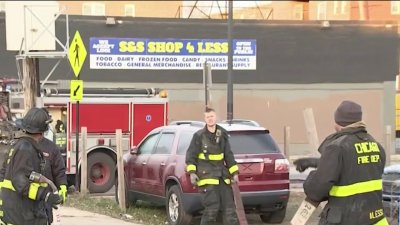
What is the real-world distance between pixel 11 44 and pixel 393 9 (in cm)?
2558

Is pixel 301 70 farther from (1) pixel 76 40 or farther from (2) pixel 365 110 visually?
(1) pixel 76 40

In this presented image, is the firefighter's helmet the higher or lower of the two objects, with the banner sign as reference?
lower

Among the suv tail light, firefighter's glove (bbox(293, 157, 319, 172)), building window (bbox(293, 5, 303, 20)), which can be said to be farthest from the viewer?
building window (bbox(293, 5, 303, 20))

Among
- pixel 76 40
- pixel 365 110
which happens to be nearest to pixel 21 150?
pixel 76 40

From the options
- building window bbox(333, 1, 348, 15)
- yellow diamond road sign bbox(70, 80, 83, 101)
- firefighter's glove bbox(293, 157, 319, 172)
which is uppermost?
building window bbox(333, 1, 348, 15)

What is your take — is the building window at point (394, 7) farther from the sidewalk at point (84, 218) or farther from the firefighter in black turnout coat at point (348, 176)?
the firefighter in black turnout coat at point (348, 176)

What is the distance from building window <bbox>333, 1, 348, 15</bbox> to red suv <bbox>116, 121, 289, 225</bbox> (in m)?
32.4

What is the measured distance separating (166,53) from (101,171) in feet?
31.5

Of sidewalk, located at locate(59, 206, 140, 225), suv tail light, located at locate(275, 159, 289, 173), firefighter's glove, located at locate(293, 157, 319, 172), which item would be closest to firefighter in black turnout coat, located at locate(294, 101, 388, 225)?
firefighter's glove, located at locate(293, 157, 319, 172)

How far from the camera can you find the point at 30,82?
14180 millimetres

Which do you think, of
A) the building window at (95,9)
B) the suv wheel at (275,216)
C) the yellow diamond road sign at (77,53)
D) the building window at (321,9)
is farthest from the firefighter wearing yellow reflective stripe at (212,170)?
the building window at (95,9)

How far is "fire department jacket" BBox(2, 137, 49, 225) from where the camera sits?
5.32m

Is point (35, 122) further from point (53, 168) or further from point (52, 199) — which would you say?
point (53, 168)

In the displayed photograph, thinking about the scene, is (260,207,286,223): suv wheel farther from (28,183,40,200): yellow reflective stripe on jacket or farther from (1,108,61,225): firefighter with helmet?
(28,183,40,200): yellow reflective stripe on jacket
